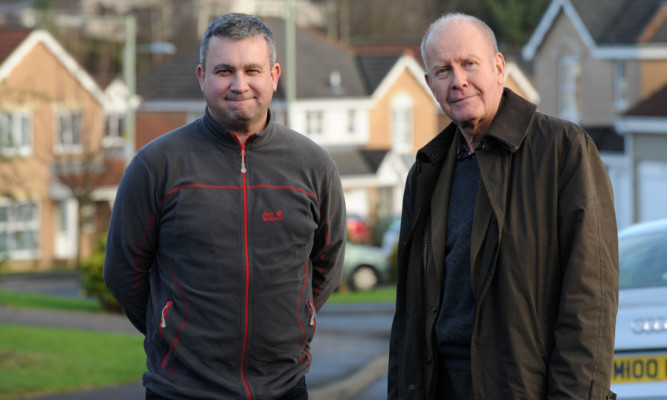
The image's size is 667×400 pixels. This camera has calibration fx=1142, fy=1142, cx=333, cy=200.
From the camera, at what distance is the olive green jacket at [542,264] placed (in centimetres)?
364

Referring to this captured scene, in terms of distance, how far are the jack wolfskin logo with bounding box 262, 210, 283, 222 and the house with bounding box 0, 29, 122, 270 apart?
4029cm

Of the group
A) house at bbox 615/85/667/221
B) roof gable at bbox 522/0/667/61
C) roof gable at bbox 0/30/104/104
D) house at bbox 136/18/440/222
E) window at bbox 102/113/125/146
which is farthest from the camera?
house at bbox 136/18/440/222

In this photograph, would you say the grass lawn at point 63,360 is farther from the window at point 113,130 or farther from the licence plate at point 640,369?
the window at point 113,130

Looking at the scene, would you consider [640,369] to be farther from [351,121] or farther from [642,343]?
[351,121]

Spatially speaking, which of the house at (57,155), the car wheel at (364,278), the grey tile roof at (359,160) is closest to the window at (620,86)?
the car wheel at (364,278)

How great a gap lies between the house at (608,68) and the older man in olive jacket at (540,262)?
28.1 metres

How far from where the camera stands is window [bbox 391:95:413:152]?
54.3m

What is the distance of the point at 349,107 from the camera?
172ft

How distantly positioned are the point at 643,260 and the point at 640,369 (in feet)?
2.95

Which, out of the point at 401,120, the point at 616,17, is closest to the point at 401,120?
the point at 401,120

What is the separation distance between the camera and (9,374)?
1141cm

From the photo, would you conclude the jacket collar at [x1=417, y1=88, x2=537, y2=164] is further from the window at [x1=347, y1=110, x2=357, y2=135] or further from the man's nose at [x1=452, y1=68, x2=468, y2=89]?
the window at [x1=347, y1=110, x2=357, y2=135]

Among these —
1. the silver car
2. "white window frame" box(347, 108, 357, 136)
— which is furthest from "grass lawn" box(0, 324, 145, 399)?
"white window frame" box(347, 108, 357, 136)

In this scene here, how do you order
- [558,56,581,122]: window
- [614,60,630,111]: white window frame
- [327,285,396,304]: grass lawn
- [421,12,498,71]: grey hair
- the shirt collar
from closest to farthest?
[421,12,498,71]: grey hair < the shirt collar < [327,285,396,304]: grass lawn < [614,60,630,111]: white window frame < [558,56,581,122]: window
